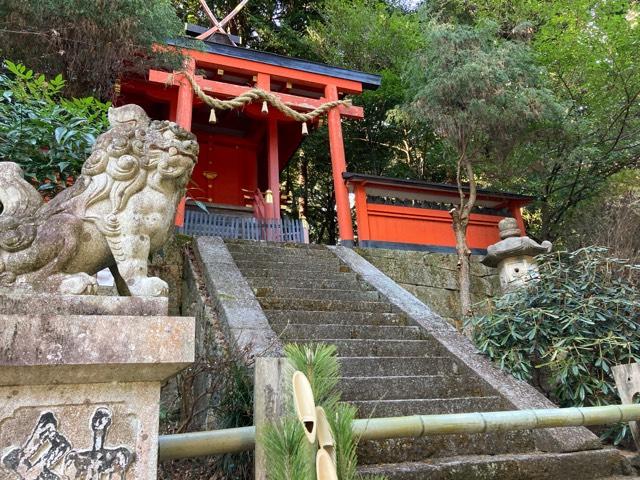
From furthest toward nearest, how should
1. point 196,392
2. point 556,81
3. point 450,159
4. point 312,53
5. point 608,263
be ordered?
point 312,53, point 450,159, point 556,81, point 608,263, point 196,392

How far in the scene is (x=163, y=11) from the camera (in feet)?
20.2

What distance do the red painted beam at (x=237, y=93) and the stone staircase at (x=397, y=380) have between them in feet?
11.7

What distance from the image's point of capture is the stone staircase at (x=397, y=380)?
2.80m

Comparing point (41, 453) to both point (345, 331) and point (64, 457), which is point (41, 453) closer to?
point (64, 457)

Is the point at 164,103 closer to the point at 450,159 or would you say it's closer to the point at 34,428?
the point at 450,159

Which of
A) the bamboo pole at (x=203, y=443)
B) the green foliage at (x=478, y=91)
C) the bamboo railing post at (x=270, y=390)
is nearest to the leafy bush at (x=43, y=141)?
the bamboo railing post at (x=270, y=390)

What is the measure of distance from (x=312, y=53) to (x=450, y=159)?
5.82 metres

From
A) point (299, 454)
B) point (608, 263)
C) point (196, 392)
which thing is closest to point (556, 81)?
point (608, 263)

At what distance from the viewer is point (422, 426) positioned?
206 centimetres

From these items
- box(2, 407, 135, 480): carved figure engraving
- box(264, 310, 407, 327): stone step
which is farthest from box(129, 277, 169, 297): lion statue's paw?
box(264, 310, 407, 327): stone step

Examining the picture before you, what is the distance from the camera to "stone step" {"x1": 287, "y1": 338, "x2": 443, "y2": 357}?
3961 mm

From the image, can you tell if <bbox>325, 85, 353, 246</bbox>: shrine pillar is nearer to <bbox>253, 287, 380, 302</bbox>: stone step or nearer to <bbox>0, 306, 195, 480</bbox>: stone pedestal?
<bbox>253, 287, 380, 302</bbox>: stone step

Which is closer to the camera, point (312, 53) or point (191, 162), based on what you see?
point (191, 162)

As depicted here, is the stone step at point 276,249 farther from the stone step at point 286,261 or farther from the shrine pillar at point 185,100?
the shrine pillar at point 185,100
